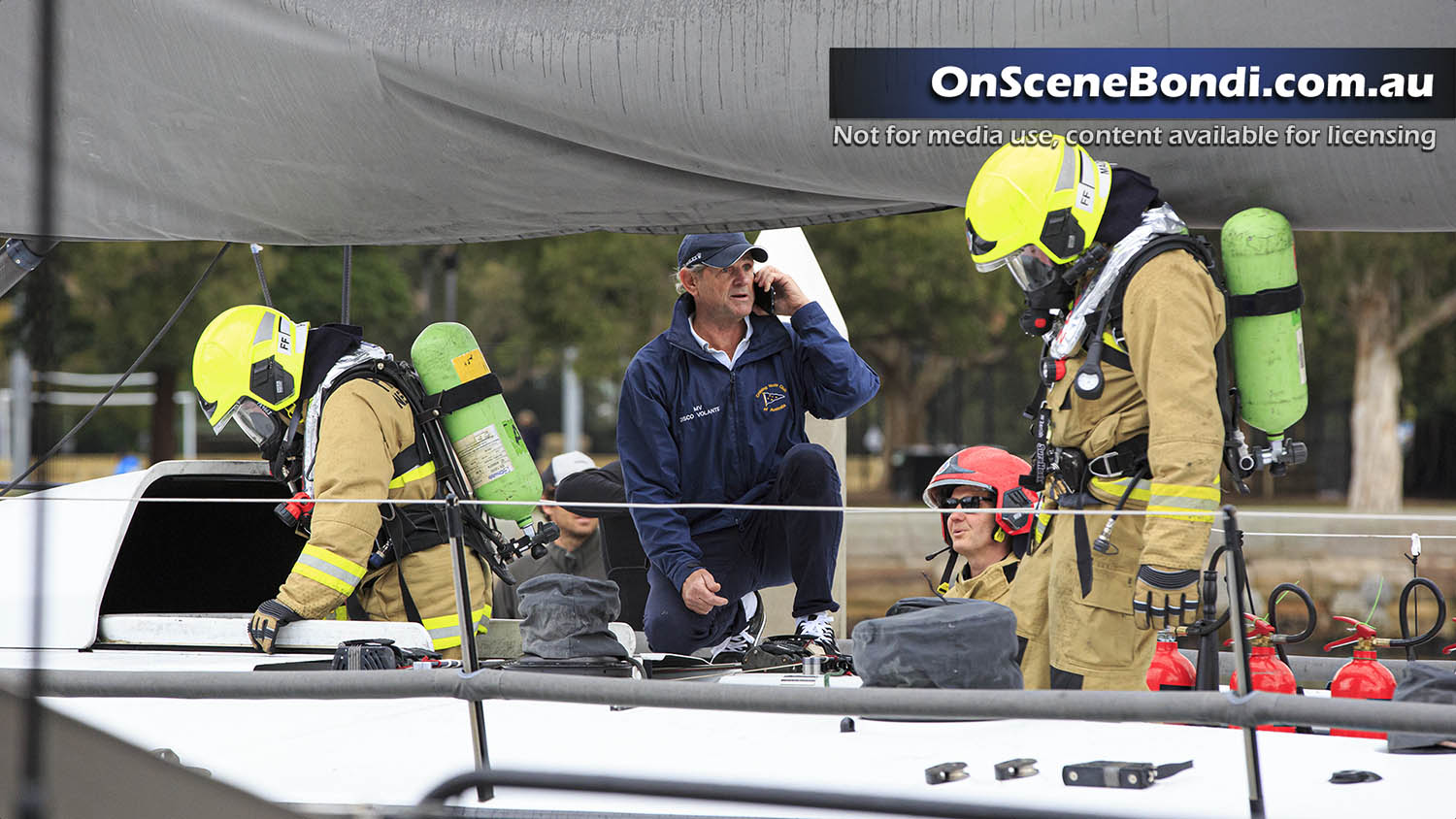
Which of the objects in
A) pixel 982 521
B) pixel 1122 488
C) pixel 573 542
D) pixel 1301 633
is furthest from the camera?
pixel 573 542

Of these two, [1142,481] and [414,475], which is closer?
[1142,481]

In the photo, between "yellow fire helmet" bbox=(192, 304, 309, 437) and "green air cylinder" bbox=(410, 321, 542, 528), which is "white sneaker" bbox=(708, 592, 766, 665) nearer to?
"green air cylinder" bbox=(410, 321, 542, 528)

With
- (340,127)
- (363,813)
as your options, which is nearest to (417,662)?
(363,813)

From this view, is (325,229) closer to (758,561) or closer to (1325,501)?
(758,561)

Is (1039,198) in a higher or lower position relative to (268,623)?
higher

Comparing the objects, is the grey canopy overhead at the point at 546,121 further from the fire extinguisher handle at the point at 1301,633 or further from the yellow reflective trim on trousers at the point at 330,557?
the fire extinguisher handle at the point at 1301,633

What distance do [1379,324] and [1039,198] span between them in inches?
668

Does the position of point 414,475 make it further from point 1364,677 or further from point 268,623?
point 1364,677

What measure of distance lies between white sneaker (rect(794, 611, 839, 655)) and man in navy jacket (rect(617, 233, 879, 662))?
2 centimetres

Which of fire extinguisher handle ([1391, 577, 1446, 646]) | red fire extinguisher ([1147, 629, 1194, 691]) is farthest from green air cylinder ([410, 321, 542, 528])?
fire extinguisher handle ([1391, 577, 1446, 646])

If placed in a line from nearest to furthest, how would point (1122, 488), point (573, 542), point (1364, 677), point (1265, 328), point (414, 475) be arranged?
point (1265, 328), point (1122, 488), point (1364, 677), point (414, 475), point (573, 542)

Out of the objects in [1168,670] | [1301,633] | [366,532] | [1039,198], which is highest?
[1039,198]

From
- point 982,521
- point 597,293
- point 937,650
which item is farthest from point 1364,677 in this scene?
point 597,293

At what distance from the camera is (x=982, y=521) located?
4516mm
